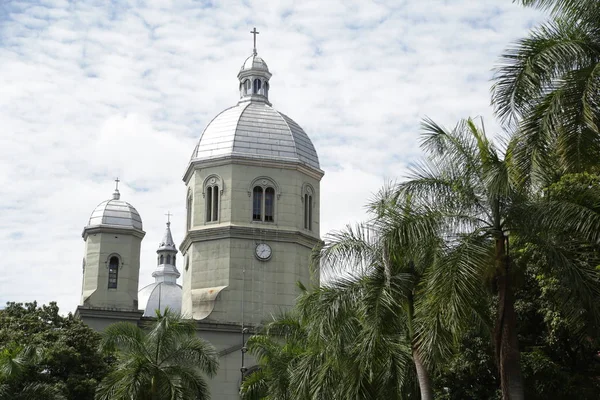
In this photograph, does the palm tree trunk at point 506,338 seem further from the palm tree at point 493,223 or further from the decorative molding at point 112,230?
the decorative molding at point 112,230

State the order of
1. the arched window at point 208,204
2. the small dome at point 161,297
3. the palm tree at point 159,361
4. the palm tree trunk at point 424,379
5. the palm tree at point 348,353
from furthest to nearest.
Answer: the small dome at point 161,297 → the arched window at point 208,204 → the palm tree at point 159,361 → the palm tree at point 348,353 → the palm tree trunk at point 424,379

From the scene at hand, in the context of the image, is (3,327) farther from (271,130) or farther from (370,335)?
(370,335)

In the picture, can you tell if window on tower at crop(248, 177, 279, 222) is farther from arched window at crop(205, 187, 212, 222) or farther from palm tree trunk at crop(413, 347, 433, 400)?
palm tree trunk at crop(413, 347, 433, 400)

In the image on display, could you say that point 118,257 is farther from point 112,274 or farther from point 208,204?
point 208,204

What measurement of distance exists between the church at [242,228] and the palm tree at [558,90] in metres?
26.2

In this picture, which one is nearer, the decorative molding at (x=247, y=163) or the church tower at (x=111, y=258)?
the decorative molding at (x=247, y=163)

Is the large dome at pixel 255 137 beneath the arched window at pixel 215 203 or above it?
above

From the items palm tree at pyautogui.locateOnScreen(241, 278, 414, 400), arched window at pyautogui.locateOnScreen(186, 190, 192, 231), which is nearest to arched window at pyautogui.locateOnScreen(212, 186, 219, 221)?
arched window at pyautogui.locateOnScreen(186, 190, 192, 231)

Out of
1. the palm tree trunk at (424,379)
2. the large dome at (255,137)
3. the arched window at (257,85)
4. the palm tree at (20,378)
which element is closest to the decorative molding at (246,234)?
the large dome at (255,137)

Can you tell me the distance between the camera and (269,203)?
1848 inches

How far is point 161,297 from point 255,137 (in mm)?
26567

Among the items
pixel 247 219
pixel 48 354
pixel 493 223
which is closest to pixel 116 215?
pixel 247 219

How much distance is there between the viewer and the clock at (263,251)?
4584 cm

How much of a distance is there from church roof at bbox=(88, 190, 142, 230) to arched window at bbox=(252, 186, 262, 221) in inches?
336
